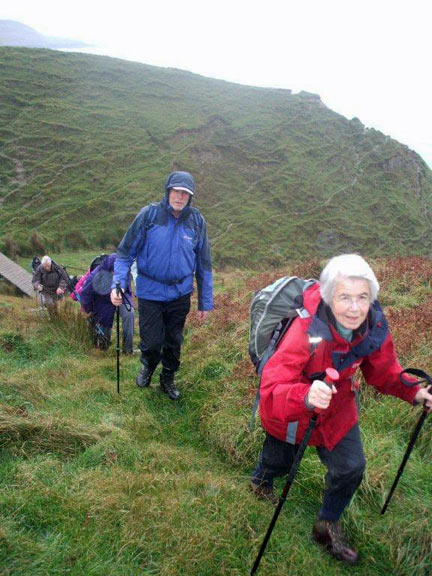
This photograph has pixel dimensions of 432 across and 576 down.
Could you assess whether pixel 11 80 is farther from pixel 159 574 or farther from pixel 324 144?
pixel 159 574

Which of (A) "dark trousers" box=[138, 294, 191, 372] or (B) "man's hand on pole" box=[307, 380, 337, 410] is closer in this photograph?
(B) "man's hand on pole" box=[307, 380, 337, 410]

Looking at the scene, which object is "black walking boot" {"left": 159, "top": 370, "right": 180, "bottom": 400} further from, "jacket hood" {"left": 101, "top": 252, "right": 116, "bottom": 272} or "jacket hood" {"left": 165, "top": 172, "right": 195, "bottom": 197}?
"jacket hood" {"left": 165, "top": 172, "right": 195, "bottom": 197}

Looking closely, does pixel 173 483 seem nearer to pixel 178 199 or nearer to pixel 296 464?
pixel 296 464

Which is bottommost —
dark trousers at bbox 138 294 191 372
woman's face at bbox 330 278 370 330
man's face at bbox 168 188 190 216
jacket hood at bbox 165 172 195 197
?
dark trousers at bbox 138 294 191 372

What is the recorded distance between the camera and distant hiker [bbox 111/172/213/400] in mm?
4906

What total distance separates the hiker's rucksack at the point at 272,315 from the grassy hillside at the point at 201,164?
31.6m

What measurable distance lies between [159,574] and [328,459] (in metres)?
1.39

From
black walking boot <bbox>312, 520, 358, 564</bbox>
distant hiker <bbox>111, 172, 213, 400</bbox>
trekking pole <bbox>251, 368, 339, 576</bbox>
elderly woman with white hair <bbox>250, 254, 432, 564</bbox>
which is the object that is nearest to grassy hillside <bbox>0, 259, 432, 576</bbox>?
black walking boot <bbox>312, 520, 358, 564</bbox>

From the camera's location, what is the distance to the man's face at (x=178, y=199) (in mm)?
4789

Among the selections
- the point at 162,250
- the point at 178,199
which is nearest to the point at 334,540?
the point at 162,250

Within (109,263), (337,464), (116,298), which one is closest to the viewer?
(337,464)

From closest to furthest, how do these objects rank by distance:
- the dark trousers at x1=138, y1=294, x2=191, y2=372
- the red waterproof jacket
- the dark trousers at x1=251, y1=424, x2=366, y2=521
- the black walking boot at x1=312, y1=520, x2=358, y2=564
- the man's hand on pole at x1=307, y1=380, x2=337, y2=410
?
the man's hand on pole at x1=307, y1=380, x2=337, y2=410
the red waterproof jacket
the dark trousers at x1=251, y1=424, x2=366, y2=521
the black walking boot at x1=312, y1=520, x2=358, y2=564
the dark trousers at x1=138, y1=294, x2=191, y2=372

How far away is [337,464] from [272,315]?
3.87 feet

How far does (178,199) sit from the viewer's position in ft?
15.8
